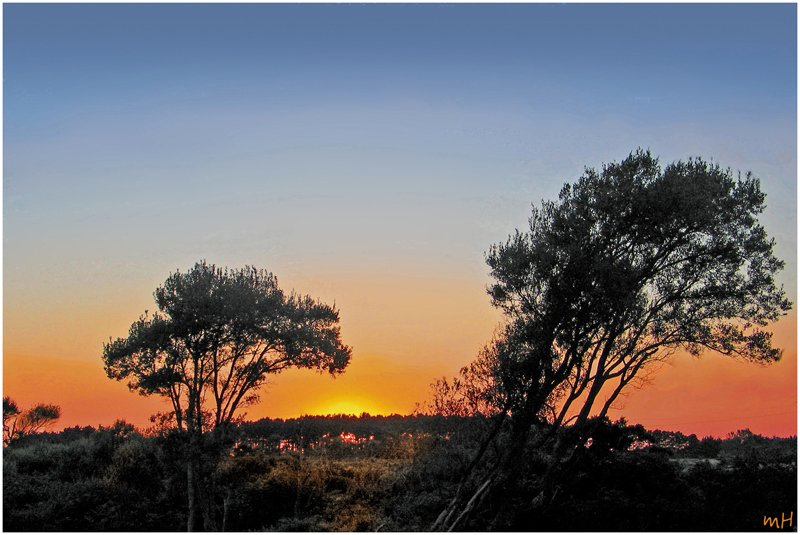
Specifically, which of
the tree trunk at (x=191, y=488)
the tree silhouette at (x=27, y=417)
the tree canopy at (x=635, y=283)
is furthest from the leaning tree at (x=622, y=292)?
the tree silhouette at (x=27, y=417)

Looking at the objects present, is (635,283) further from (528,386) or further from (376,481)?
(376,481)

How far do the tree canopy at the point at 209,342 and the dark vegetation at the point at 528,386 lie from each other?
0.28 feet

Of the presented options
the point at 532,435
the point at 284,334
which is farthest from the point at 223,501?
the point at 532,435

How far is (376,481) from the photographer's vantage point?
26.3 meters

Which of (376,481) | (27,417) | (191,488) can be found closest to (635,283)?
(376,481)

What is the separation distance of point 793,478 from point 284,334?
22103 millimetres

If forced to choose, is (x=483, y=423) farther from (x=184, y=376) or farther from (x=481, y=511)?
(x=184, y=376)

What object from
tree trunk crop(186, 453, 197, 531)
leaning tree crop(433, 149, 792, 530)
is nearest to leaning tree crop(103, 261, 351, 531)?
tree trunk crop(186, 453, 197, 531)

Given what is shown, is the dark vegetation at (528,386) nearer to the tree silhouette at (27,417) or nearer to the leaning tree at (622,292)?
the leaning tree at (622,292)

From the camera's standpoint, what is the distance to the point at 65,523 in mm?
26609

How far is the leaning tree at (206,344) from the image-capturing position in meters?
23.9

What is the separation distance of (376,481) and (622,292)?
15.1 metres

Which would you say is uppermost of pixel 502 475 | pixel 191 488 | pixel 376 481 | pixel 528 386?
pixel 528 386

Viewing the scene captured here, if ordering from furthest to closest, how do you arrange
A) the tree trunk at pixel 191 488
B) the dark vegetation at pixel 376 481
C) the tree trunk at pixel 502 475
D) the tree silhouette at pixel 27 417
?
the tree silhouette at pixel 27 417 < the tree trunk at pixel 191 488 < the dark vegetation at pixel 376 481 < the tree trunk at pixel 502 475
